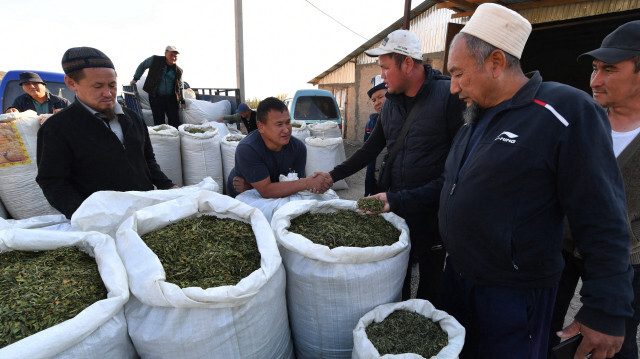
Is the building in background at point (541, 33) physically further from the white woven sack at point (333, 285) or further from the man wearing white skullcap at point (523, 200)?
the white woven sack at point (333, 285)

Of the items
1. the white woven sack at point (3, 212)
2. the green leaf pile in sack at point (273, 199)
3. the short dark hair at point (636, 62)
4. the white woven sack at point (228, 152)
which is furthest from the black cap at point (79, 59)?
the white woven sack at point (228, 152)

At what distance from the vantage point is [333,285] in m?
1.35

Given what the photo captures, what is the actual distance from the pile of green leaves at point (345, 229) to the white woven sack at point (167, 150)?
130 inches

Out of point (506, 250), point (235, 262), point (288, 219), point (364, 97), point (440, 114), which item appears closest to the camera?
point (506, 250)

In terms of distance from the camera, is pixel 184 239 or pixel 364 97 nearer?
pixel 184 239

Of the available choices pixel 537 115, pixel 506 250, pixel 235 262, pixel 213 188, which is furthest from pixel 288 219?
pixel 537 115

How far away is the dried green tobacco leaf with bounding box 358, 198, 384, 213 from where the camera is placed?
1735mm

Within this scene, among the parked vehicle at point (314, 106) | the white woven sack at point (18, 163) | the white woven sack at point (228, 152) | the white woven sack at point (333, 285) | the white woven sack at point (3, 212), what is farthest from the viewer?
the parked vehicle at point (314, 106)

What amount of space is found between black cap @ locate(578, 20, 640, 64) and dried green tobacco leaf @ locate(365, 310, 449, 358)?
4.77 feet

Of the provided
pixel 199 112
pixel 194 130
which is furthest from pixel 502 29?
pixel 199 112

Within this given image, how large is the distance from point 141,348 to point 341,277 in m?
0.80

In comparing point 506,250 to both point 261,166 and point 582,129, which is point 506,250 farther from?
point 261,166

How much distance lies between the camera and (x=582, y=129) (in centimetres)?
98

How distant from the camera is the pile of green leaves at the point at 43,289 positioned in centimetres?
98
